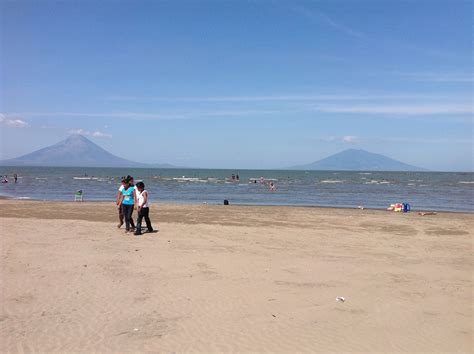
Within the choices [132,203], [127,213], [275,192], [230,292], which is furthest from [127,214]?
[275,192]

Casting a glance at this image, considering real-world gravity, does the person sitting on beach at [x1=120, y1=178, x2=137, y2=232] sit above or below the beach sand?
above

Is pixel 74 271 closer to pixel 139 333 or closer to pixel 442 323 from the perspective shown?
pixel 139 333

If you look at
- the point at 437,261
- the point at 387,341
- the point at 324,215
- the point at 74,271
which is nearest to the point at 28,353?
the point at 74,271

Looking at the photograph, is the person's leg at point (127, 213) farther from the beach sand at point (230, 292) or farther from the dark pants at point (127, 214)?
the beach sand at point (230, 292)

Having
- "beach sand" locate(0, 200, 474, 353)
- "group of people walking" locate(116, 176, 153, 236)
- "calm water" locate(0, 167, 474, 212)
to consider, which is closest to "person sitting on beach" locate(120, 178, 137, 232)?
"group of people walking" locate(116, 176, 153, 236)

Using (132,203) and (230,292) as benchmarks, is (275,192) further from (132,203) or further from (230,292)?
(230,292)

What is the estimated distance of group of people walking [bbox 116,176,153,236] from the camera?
41.4ft

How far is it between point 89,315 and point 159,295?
1.17 meters

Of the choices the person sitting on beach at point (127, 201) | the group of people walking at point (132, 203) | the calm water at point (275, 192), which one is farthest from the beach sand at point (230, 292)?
the calm water at point (275, 192)

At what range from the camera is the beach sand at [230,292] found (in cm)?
524

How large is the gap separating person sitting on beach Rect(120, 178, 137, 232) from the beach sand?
68 centimetres

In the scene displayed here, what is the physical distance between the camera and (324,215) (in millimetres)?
19828

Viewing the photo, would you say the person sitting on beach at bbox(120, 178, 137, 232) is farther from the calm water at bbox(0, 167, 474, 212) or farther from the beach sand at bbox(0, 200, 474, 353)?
the calm water at bbox(0, 167, 474, 212)

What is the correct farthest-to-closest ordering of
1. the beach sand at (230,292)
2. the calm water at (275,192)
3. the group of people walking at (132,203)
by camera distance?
1. the calm water at (275,192)
2. the group of people walking at (132,203)
3. the beach sand at (230,292)
